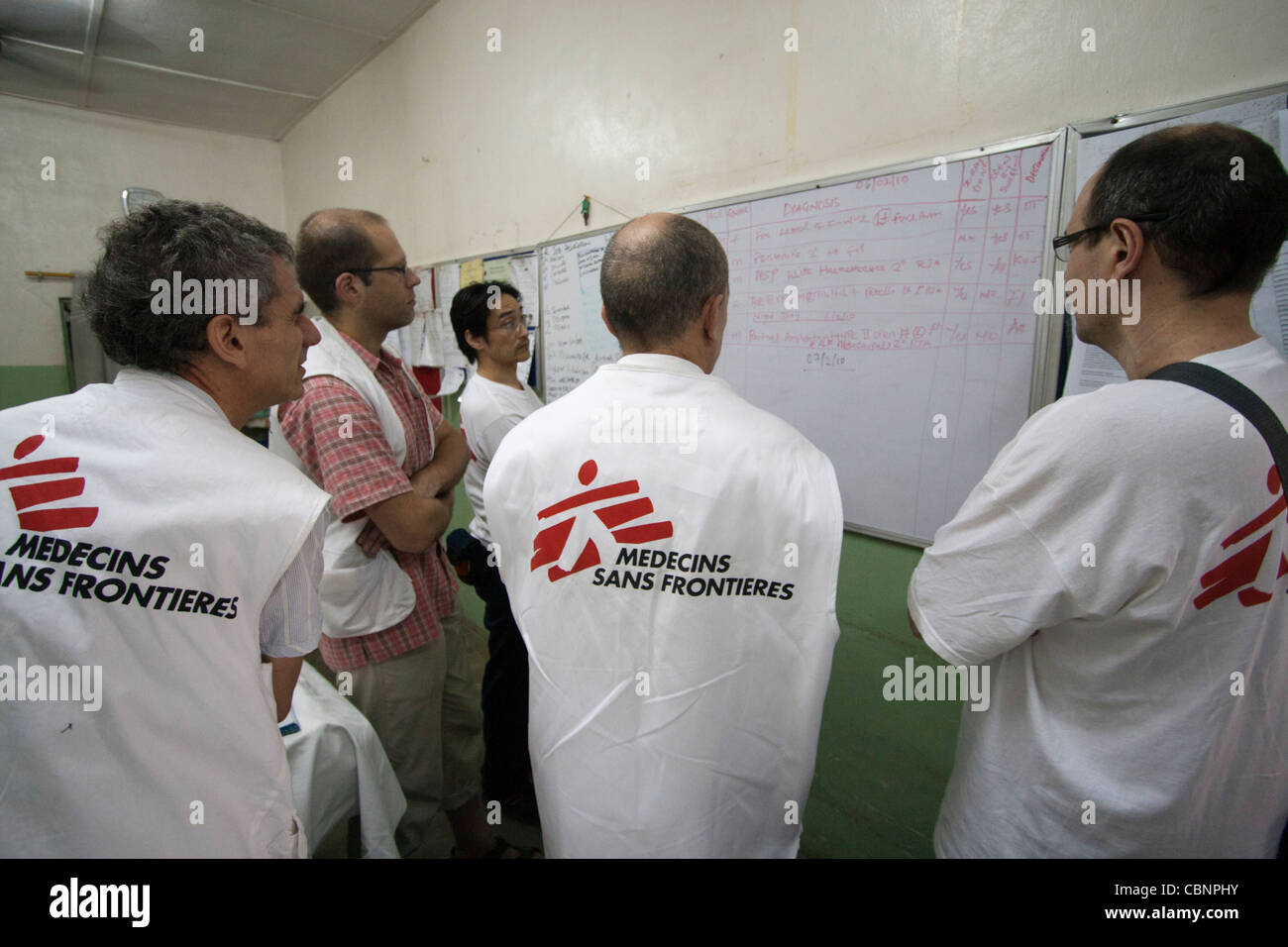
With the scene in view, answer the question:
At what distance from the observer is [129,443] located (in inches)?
29.1

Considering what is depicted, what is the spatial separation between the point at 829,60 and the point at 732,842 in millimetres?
1762

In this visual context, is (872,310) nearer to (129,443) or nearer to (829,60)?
(829,60)

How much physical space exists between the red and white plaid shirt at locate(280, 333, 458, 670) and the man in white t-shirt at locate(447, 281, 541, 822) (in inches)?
12.3

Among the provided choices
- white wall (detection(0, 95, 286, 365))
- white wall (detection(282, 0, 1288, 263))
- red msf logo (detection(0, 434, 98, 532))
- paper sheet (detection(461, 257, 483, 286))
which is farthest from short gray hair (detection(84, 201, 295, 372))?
white wall (detection(0, 95, 286, 365))

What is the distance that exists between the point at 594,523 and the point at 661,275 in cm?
42

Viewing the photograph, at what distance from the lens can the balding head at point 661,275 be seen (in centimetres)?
98

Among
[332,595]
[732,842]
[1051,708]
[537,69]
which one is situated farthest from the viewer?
[537,69]

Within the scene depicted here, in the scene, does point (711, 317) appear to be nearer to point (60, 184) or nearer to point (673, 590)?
point (673, 590)

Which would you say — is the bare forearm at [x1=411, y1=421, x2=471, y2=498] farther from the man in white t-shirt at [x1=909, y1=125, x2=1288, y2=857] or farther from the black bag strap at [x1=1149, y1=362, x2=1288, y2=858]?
the black bag strap at [x1=1149, y1=362, x2=1288, y2=858]

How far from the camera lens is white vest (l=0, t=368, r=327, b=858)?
69 centimetres

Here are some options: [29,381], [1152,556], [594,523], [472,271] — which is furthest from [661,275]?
[29,381]

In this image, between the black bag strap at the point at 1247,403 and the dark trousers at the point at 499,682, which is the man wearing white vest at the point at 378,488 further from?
the black bag strap at the point at 1247,403
